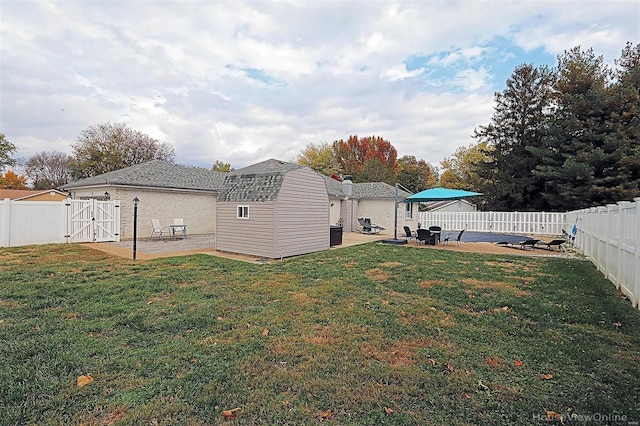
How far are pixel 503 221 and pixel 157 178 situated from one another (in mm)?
22260

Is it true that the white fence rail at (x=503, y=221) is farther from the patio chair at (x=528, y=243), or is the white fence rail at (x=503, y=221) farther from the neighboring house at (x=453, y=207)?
the neighboring house at (x=453, y=207)

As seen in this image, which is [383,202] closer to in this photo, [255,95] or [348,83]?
[348,83]

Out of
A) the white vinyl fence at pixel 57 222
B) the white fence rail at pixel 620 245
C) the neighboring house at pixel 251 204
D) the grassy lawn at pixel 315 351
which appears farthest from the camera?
the white vinyl fence at pixel 57 222

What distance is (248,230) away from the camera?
1130cm

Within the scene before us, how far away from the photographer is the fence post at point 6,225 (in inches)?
465

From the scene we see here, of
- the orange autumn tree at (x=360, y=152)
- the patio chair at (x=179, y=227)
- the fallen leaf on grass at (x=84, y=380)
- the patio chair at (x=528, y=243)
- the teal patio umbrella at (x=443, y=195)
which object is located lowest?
the fallen leaf on grass at (x=84, y=380)

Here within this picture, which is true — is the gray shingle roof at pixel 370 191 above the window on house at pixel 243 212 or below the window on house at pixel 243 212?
above

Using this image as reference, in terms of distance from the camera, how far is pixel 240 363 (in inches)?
131

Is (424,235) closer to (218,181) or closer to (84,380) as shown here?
(84,380)

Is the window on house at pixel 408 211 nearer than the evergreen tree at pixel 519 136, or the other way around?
the window on house at pixel 408 211

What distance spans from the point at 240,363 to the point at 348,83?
17.1m

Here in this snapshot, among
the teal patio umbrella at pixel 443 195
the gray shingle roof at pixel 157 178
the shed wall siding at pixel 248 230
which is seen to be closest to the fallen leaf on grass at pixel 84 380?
the shed wall siding at pixel 248 230

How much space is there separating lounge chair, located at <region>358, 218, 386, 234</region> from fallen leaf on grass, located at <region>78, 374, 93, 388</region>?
62.9 ft

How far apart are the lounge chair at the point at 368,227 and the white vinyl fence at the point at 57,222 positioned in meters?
14.2
